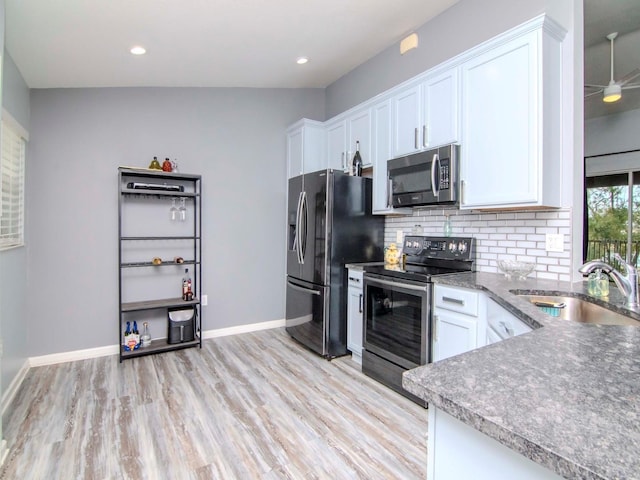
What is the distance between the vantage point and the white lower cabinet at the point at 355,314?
314 centimetres

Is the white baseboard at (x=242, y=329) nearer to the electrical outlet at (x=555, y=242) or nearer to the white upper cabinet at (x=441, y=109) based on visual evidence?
the white upper cabinet at (x=441, y=109)

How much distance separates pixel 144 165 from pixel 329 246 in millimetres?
2095

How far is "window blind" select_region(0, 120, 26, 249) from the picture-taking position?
104 inches

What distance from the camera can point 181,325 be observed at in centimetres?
356

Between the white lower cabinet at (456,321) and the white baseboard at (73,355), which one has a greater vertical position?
the white lower cabinet at (456,321)

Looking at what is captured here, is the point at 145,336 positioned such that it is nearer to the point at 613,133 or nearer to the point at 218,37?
the point at 218,37

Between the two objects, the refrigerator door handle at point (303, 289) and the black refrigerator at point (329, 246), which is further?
the refrigerator door handle at point (303, 289)

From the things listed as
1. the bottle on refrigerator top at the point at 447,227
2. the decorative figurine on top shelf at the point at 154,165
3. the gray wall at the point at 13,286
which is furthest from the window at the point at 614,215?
the gray wall at the point at 13,286

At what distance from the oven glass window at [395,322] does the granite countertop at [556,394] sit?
4.62 feet

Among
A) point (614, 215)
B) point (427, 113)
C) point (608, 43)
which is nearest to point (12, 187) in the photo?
point (427, 113)

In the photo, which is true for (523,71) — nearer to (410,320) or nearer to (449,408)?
(410,320)

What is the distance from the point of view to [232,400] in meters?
2.55

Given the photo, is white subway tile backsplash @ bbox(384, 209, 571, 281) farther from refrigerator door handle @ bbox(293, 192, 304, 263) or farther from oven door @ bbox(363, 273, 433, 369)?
refrigerator door handle @ bbox(293, 192, 304, 263)

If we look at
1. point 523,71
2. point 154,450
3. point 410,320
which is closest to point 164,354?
point 154,450
